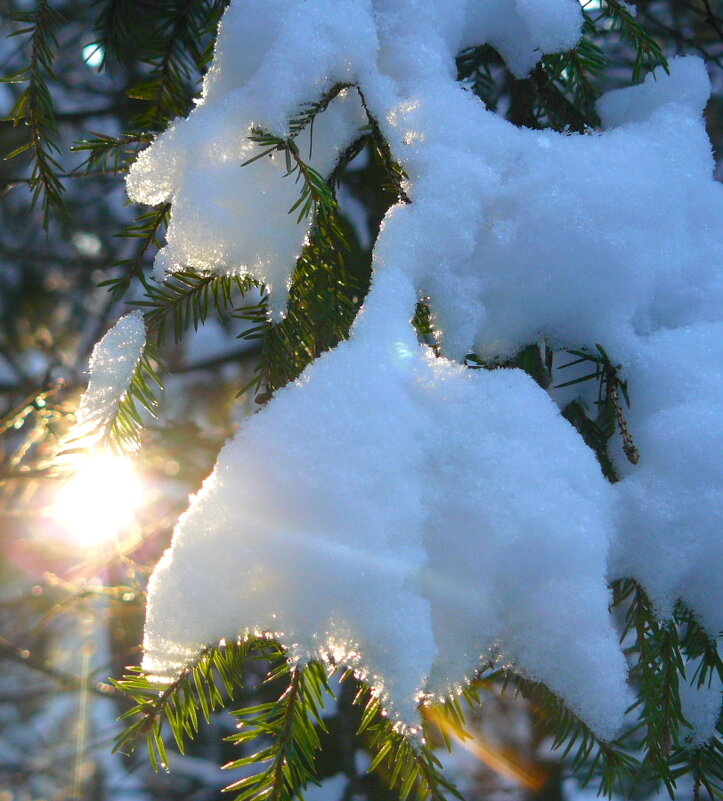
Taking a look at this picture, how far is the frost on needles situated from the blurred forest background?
293 mm

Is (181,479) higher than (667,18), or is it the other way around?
(667,18)

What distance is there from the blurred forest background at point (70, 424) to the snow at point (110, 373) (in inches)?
12.2

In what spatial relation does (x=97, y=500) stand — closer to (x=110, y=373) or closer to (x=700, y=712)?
(x=110, y=373)

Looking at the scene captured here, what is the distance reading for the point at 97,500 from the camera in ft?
2.80

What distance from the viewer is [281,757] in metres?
0.47

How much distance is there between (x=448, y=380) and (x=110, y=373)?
0.34m

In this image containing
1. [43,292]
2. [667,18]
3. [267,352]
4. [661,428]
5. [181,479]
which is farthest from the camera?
[43,292]

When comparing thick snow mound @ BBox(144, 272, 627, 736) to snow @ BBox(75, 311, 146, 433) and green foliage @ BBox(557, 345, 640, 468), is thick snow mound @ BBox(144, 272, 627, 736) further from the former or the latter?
snow @ BBox(75, 311, 146, 433)

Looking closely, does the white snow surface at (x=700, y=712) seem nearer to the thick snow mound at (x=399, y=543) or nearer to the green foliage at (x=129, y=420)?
the thick snow mound at (x=399, y=543)

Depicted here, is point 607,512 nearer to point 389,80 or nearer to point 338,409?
point 338,409

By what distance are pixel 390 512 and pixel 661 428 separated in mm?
292

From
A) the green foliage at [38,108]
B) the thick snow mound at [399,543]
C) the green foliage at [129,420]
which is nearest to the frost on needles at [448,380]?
the thick snow mound at [399,543]

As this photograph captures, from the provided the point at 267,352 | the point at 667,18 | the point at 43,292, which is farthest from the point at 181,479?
the point at 667,18

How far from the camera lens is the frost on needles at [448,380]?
1.53 feet
